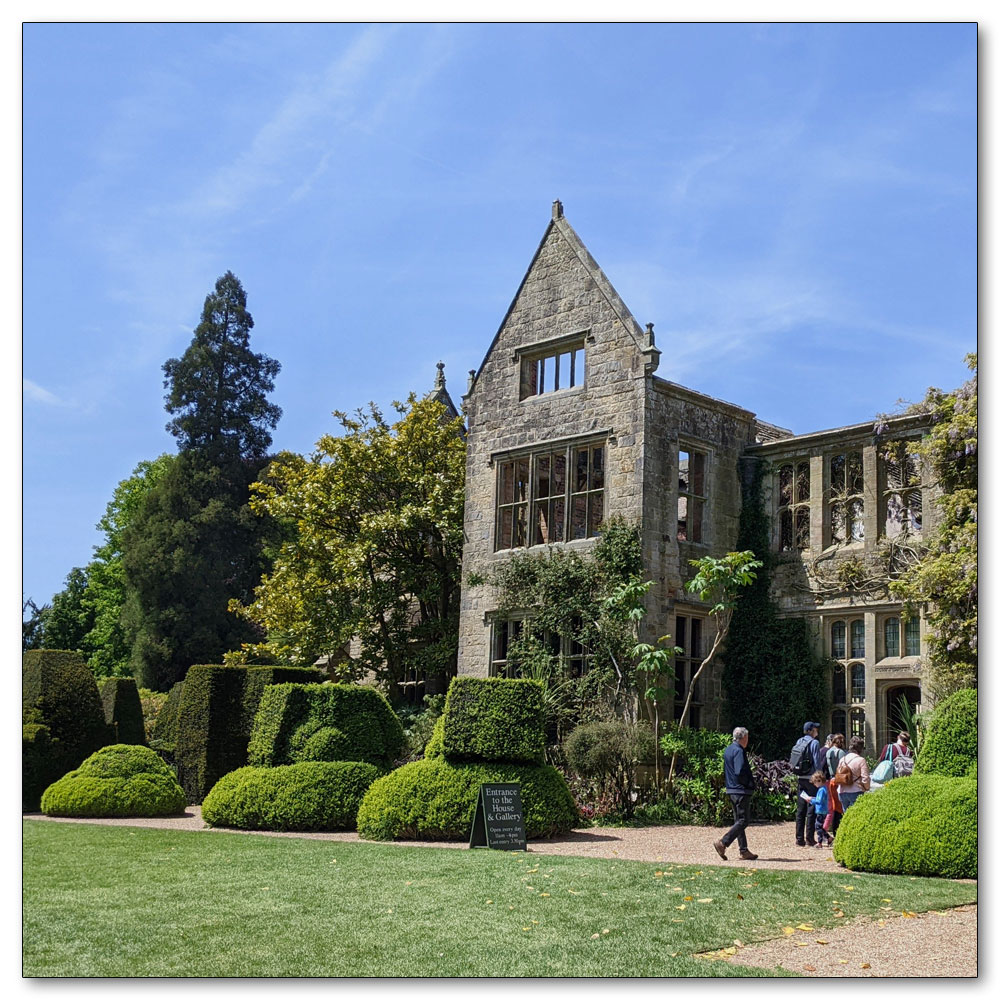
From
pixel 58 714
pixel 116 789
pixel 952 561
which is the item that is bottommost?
pixel 116 789

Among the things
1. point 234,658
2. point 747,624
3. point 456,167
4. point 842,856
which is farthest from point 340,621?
point 456,167

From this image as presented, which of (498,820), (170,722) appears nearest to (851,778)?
(498,820)

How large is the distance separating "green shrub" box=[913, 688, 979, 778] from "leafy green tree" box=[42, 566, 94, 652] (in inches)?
1609

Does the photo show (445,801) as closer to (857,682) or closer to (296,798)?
(296,798)

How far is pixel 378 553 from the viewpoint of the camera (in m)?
26.9

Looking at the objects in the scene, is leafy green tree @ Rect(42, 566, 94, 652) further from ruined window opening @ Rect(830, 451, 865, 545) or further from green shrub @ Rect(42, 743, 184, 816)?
ruined window opening @ Rect(830, 451, 865, 545)

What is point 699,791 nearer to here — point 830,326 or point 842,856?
point 842,856

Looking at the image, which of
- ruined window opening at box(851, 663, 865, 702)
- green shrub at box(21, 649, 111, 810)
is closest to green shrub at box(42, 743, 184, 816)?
green shrub at box(21, 649, 111, 810)

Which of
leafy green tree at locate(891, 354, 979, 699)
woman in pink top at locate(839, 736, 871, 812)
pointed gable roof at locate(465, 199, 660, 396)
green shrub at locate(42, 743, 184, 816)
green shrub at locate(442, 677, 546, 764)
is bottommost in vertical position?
green shrub at locate(42, 743, 184, 816)

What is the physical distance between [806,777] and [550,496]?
320 inches

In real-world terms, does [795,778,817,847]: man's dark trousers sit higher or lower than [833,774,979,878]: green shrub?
lower

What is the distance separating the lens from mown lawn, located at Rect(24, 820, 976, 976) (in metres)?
8.45

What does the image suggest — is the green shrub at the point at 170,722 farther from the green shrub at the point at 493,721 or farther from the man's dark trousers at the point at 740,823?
the man's dark trousers at the point at 740,823

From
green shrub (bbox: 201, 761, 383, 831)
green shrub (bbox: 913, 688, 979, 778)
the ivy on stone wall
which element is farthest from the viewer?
the ivy on stone wall
